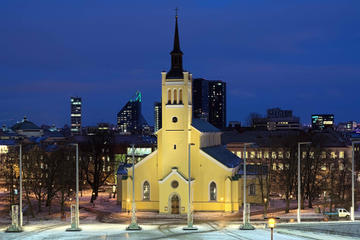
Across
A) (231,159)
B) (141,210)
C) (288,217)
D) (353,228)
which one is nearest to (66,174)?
(141,210)

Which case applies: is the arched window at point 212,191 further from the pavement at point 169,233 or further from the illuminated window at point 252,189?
the pavement at point 169,233

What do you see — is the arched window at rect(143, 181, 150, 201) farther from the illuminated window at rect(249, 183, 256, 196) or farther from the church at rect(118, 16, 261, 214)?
the illuminated window at rect(249, 183, 256, 196)

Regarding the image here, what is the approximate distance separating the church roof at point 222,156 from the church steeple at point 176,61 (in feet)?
32.2

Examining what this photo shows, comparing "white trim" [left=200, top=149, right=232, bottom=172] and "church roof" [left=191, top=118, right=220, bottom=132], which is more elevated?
"church roof" [left=191, top=118, right=220, bottom=132]

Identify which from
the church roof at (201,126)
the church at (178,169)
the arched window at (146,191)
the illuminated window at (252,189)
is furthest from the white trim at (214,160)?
the illuminated window at (252,189)

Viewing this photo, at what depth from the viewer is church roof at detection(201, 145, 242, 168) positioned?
227 feet

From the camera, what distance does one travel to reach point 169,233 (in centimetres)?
5012

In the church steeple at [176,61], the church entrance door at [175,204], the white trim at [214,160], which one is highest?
the church steeple at [176,61]

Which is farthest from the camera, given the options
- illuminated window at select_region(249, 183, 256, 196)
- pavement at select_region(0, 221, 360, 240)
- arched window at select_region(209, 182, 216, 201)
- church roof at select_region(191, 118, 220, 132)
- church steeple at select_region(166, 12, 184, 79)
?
illuminated window at select_region(249, 183, 256, 196)

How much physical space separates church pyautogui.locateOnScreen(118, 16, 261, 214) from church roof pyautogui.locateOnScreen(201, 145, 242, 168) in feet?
0.92

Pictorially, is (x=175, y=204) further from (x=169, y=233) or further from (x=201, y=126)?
(x=169, y=233)

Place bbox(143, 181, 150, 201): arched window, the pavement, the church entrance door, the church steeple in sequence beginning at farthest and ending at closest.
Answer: bbox(143, 181, 150, 201): arched window → the church steeple → the church entrance door → the pavement

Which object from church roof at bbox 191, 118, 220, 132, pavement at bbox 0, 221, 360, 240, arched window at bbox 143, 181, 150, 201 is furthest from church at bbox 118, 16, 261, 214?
pavement at bbox 0, 221, 360, 240

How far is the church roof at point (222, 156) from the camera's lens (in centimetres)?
6919
